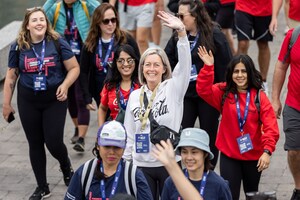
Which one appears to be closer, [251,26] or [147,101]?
[147,101]

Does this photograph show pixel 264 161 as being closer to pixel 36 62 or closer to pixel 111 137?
pixel 111 137

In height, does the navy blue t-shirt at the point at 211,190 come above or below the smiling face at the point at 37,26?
below

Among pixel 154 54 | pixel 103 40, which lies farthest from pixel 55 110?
→ pixel 154 54

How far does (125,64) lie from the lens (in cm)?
899

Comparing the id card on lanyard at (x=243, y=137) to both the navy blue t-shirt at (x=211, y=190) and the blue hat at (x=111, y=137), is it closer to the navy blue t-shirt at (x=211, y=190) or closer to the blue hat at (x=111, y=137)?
the navy blue t-shirt at (x=211, y=190)

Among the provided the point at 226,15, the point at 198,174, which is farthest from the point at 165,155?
the point at 226,15

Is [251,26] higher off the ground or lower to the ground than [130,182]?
higher

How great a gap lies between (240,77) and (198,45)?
1.07 m

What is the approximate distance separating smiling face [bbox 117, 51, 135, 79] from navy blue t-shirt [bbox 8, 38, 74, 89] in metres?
0.68

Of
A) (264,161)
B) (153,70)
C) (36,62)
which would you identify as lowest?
(264,161)

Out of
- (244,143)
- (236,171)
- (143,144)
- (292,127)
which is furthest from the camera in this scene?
(292,127)

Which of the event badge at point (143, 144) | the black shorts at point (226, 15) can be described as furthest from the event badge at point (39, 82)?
the black shorts at point (226, 15)

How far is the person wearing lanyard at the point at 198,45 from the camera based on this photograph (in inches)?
372

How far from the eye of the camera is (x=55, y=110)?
9.50 metres
